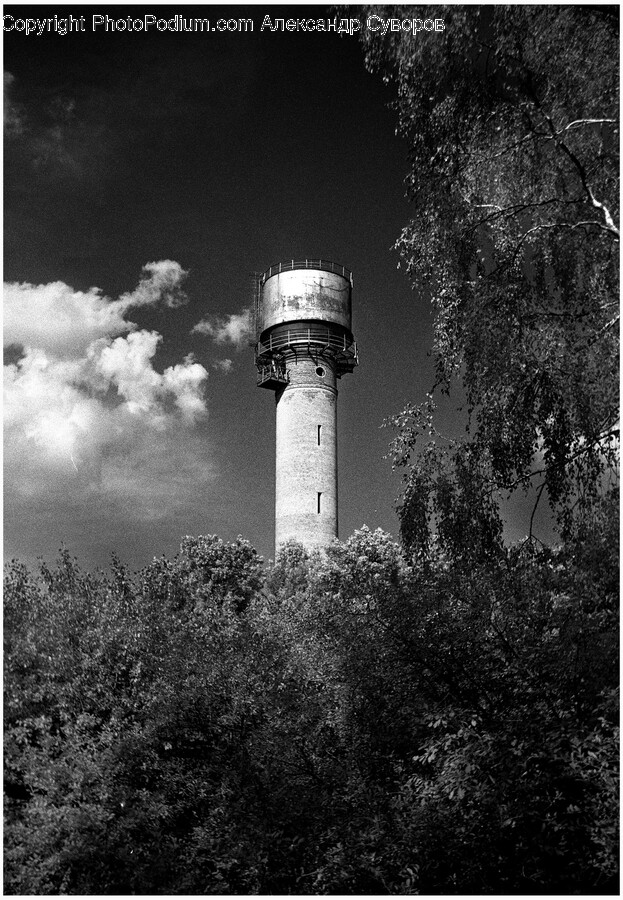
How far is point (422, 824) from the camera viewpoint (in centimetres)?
938

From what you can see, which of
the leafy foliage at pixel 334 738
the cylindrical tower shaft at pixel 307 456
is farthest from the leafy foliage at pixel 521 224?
the cylindrical tower shaft at pixel 307 456

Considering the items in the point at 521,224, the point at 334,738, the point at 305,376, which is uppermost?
the point at 305,376

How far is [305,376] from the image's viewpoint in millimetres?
41875

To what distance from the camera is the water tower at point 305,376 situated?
132ft

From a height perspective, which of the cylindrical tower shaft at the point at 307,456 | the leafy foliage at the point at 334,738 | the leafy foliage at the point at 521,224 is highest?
the cylindrical tower shaft at the point at 307,456

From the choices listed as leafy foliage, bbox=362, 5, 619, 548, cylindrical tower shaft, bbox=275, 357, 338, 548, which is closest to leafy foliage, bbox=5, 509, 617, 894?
leafy foliage, bbox=362, 5, 619, 548

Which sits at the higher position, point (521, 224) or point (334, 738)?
point (521, 224)

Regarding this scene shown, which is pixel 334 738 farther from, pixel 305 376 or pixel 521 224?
pixel 305 376

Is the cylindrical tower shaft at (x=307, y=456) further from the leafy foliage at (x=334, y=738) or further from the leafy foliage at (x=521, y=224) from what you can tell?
the leafy foliage at (x=521, y=224)

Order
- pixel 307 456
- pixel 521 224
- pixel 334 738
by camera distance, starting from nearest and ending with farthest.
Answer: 1. pixel 521 224
2. pixel 334 738
3. pixel 307 456

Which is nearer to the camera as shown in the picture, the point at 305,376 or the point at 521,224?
the point at 521,224

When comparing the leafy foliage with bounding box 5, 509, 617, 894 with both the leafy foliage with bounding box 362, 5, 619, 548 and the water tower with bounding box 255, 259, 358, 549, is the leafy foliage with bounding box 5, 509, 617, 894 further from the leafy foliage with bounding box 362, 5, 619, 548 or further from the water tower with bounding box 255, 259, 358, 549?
the water tower with bounding box 255, 259, 358, 549

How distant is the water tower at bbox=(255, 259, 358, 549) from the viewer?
132ft

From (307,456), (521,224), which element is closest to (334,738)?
(521,224)
